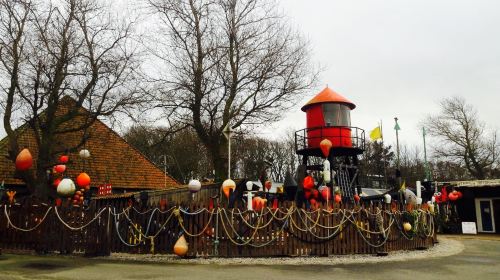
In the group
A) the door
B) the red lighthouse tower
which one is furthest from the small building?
the red lighthouse tower

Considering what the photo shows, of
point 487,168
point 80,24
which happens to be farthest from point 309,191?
point 487,168

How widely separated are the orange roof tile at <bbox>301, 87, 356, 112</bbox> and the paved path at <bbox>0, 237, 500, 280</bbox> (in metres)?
10.8

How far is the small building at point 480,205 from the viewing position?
25406 mm

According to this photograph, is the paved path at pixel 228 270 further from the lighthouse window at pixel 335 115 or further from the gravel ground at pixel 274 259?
the lighthouse window at pixel 335 115

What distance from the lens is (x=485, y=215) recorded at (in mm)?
25984

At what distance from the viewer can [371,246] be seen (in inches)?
520

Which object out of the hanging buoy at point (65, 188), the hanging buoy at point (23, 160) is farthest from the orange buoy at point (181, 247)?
the hanging buoy at point (23, 160)

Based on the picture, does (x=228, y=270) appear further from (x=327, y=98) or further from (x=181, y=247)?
(x=327, y=98)

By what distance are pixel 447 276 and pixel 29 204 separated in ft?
39.6

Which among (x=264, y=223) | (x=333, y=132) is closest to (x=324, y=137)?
(x=333, y=132)

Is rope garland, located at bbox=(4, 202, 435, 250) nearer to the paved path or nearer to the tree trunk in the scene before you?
the paved path

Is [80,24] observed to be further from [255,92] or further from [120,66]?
[255,92]

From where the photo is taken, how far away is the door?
2569 centimetres

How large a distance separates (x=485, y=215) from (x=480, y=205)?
2.17 feet
